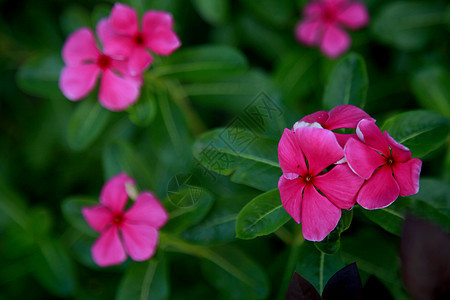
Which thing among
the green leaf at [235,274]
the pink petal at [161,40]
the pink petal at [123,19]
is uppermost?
the pink petal at [123,19]

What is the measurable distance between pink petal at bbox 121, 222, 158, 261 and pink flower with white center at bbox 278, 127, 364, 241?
0.45 meters

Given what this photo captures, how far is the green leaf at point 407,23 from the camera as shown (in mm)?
1802

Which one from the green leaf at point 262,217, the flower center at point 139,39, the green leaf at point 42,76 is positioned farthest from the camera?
the green leaf at point 42,76

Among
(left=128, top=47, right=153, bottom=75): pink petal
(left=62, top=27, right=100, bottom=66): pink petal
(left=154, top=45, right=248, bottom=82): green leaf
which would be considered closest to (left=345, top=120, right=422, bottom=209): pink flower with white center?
(left=128, top=47, right=153, bottom=75): pink petal

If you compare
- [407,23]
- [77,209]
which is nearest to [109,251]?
[77,209]

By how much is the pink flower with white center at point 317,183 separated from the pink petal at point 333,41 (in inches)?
39.3

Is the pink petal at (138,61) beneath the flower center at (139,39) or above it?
beneath

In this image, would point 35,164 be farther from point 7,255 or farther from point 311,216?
point 311,216

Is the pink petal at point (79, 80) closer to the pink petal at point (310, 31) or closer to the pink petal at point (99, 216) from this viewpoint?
the pink petal at point (99, 216)

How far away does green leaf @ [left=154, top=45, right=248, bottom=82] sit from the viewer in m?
1.54

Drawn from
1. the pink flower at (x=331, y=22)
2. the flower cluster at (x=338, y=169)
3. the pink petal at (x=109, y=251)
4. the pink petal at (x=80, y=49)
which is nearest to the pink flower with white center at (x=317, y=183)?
the flower cluster at (x=338, y=169)

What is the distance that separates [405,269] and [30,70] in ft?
5.17

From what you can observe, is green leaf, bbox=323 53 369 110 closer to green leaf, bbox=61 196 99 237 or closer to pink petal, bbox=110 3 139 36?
pink petal, bbox=110 3 139 36

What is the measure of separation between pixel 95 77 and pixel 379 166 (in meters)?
0.92
